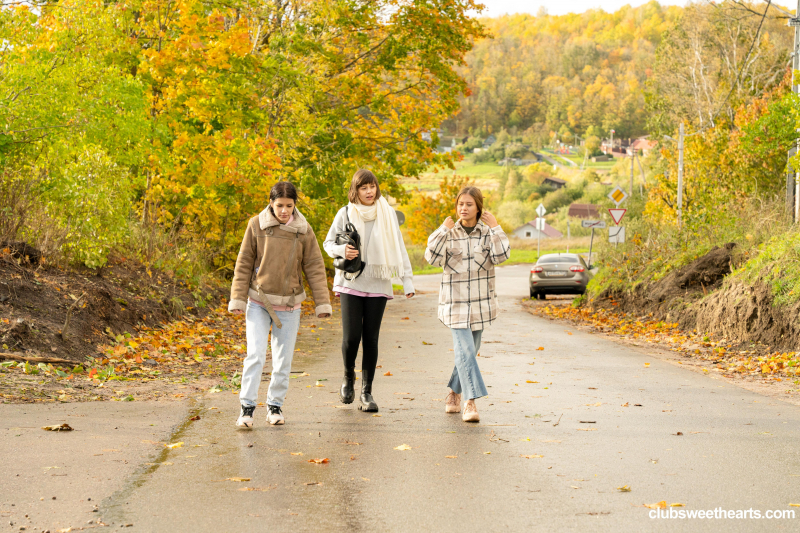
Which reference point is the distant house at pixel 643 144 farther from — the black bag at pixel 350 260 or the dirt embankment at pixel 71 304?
the black bag at pixel 350 260

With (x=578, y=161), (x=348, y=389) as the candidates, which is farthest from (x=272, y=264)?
(x=578, y=161)

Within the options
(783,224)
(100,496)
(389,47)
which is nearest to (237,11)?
(389,47)

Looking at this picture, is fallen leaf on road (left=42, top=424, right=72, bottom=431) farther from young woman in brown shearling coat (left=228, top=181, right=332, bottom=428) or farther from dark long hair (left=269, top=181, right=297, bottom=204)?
dark long hair (left=269, top=181, right=297, bottom=204)

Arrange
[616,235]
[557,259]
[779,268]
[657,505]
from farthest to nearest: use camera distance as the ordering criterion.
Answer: [557,259] < [616,235] < [779,268] < [657,505]

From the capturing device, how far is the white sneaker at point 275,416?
6.62m

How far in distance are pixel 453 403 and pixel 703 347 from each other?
6.83 m

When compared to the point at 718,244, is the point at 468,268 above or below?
above

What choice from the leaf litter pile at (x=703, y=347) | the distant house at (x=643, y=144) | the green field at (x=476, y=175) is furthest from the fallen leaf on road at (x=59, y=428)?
the green field at (x=476, y=175)

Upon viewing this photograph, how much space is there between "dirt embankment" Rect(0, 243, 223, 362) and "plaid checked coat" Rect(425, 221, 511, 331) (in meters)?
4.43

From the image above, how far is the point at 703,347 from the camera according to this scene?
12.8m

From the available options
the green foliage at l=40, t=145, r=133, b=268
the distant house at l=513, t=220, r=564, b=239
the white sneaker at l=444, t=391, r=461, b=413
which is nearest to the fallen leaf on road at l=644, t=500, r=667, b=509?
the white sneaker at l=444, t=391, r=461, b=413

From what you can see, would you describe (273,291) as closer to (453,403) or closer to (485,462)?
(453,403)

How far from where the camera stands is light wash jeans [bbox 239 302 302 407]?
21.6ft

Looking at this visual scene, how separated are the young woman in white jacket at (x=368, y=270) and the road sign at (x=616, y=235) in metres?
15.8
